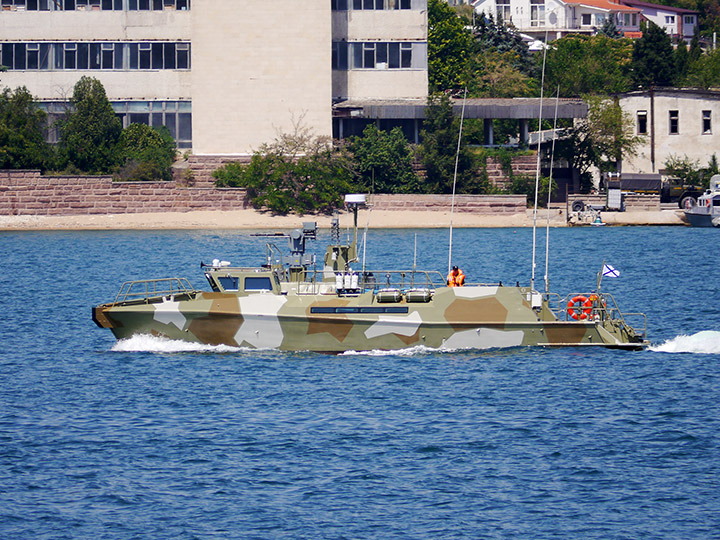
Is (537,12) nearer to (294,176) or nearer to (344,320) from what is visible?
(294,176)

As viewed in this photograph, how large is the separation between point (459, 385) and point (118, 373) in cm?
936

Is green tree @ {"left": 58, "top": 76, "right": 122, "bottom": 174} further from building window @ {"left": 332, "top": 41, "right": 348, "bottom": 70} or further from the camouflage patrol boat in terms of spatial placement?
the camouflage patrol boat

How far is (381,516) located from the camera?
21.0 metres

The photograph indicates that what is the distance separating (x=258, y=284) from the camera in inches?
1273

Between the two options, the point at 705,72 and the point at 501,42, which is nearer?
the point at 705,72

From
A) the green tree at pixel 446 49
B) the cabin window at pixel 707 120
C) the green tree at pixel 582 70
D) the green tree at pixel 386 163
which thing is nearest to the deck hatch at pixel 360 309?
the green tree at pixel 386 163

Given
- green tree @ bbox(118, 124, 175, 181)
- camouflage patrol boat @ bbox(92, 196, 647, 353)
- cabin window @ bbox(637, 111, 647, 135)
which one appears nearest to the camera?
camouflage patrol boat @ bbox(92, 196, 647, 353)

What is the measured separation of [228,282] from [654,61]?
79.0 m

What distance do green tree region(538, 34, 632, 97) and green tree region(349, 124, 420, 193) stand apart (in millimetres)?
14168

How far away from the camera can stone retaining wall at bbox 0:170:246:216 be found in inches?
2940

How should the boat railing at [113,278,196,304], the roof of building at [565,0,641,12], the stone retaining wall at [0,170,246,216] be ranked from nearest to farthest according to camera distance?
the boat railing at [113,278,196,304]
the stone retaining wall at [0,170,246,216]
the roof of building at [565,0,641,12]

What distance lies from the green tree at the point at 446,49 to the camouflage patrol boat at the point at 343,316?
67087 mm

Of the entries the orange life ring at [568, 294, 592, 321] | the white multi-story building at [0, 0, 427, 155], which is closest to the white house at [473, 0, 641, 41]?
the white multi-story building at [0, 0, 427, 155]

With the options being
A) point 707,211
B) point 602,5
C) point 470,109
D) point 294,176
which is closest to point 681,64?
point 707,211
